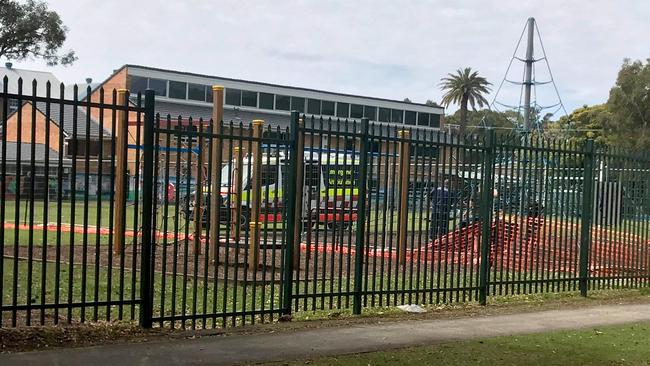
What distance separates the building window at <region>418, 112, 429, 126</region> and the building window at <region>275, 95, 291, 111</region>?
15.6m

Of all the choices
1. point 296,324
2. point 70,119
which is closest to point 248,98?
point 70,119

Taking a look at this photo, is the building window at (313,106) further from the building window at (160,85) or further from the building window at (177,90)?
the building window at (160,85)

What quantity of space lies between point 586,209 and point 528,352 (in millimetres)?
4662

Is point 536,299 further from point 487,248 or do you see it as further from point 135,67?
point 135,67

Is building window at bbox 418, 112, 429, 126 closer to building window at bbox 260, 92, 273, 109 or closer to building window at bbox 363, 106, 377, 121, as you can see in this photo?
building window at bbox 363, 106, 377, 121

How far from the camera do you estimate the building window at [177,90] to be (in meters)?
50.0

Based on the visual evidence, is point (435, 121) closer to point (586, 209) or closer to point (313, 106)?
point (313, 106)

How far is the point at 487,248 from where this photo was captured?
31.9ft

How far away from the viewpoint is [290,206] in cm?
789

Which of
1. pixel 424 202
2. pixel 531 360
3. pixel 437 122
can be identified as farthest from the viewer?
pixel 437 122

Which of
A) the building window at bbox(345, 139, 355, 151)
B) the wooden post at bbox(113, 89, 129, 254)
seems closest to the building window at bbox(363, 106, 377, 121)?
the wooden post at bbox(113, 89, 129, 254)

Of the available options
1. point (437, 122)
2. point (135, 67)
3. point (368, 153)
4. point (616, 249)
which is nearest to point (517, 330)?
point (368, 153)

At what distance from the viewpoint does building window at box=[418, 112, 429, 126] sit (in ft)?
217

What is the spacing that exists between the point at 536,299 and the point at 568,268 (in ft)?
3.15
